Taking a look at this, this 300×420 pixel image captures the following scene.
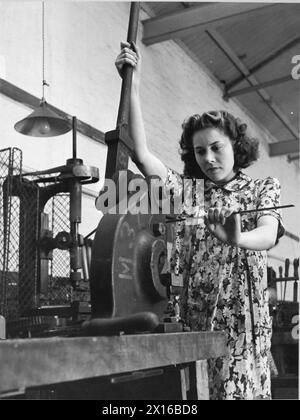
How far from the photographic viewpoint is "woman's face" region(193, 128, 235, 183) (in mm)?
1513

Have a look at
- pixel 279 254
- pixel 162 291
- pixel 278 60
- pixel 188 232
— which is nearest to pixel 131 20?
pixel 188 232

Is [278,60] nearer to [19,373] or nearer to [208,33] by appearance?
[208,33]

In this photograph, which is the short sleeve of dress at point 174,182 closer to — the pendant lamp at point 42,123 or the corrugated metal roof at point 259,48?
the pendant lamp at point 42,123

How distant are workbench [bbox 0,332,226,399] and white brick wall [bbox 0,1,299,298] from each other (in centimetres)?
165

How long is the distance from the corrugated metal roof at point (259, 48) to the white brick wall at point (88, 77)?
0.63 feet

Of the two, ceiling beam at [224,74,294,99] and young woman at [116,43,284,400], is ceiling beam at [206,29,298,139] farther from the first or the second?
young woman at [116,43,284,400]

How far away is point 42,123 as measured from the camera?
8.79 feet

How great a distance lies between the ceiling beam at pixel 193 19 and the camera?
4.53m

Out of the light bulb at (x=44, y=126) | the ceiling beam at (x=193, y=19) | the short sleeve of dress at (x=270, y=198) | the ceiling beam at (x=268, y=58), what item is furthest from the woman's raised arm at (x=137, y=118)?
the ceiling beam at (x=193, y=19)

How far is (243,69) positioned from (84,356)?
17.9ft

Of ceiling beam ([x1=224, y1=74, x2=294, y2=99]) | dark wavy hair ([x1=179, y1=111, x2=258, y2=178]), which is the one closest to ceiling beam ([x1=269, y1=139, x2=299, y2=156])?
ceiling beam ([x1=224, y1=74, x2=294, y2=99])

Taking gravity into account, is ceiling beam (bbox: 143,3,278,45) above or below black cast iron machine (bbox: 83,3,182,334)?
above

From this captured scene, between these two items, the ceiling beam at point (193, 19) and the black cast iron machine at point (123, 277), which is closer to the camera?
the black cast iron machine at point (123, 277)

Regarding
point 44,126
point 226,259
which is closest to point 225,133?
point 226,259
